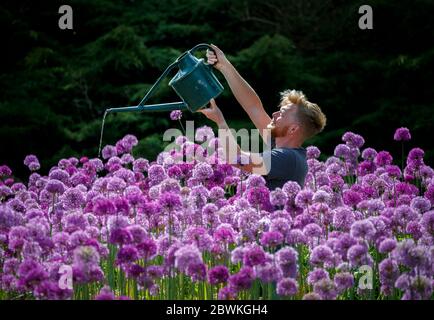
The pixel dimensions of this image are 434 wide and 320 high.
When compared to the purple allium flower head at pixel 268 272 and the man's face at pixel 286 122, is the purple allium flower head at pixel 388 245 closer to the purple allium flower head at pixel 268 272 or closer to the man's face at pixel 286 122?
the purple allium flower head at pixel 268 272

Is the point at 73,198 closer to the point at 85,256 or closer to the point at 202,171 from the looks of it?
the point at 202,171

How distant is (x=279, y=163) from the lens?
4426mm

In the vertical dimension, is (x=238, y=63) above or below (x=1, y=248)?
above

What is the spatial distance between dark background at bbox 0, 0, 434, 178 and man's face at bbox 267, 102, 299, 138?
5.05 m

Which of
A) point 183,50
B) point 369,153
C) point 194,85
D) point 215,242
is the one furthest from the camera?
point 183,50

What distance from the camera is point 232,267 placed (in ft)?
14.7

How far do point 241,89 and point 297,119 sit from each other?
583 millimetres

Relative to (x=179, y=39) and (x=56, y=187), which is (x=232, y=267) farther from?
(x=179, y=39)

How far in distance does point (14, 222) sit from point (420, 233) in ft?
6.70

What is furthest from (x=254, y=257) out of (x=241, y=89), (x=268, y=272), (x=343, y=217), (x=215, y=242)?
(x=241, y=89)

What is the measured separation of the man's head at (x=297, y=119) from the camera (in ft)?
15.0

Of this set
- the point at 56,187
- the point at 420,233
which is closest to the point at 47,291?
the point at 56,187

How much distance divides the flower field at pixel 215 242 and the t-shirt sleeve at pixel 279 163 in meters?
0.27

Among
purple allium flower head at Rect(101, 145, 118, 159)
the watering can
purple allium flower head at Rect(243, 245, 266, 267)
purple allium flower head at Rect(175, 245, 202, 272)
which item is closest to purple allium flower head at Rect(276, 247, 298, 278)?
purple allium flower head at Rect(243, 245, 266, 267)
